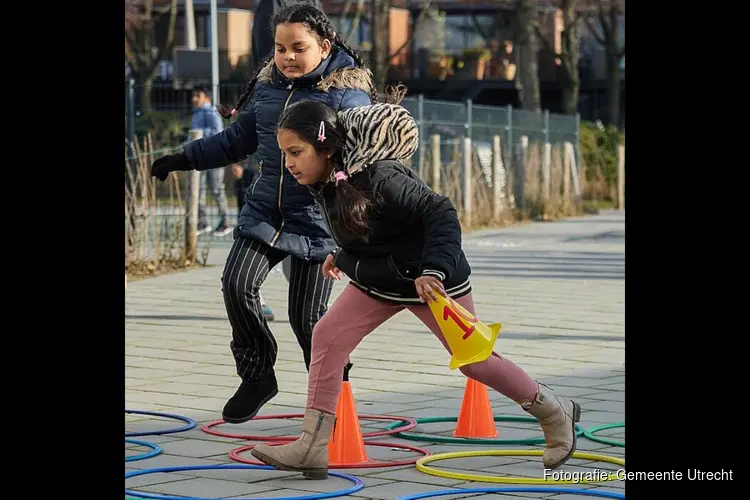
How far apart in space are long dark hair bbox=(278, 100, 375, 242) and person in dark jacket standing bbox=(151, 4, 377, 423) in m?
0.57

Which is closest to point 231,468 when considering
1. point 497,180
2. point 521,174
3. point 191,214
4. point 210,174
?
point 191,214

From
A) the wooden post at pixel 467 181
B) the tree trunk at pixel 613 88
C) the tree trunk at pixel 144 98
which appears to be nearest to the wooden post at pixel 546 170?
the wooden post at pixel 467 181

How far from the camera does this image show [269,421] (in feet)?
21.3

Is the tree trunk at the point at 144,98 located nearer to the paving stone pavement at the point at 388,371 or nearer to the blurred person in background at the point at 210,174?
the blurred person in background at the point at 210,174

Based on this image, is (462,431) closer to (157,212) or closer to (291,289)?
(291,289)

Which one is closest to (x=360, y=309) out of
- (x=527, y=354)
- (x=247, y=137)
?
(x=247, y=137)

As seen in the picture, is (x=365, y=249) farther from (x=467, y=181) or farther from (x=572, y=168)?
(x=572, y=168)

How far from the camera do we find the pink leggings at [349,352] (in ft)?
17.3

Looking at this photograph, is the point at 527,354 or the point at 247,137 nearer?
the point at 247,137

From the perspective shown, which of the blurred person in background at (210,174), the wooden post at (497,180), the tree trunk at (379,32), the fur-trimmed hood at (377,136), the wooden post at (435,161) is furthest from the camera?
the tree trunk at (379,32)

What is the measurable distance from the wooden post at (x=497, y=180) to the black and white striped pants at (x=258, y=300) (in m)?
16.7

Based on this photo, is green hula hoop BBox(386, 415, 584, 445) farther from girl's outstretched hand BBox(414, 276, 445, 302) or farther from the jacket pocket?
girl's outstretched hand BBox(414, 276, 445, 302)
